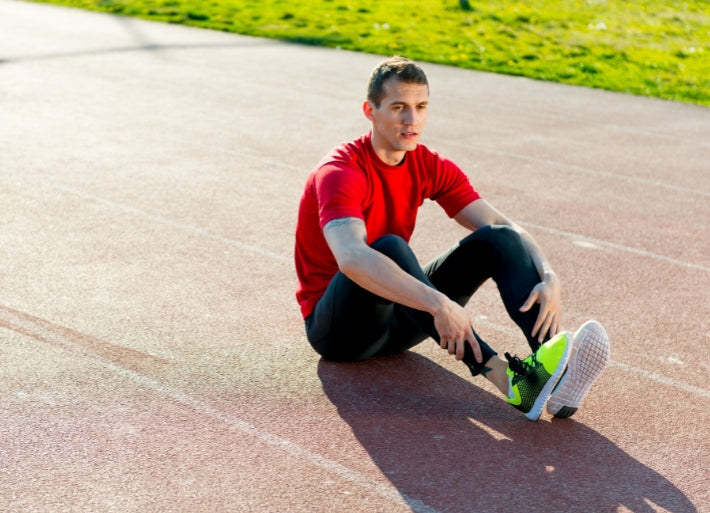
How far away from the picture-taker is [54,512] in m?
3.55

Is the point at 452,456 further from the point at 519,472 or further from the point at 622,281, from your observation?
the point at 622,281

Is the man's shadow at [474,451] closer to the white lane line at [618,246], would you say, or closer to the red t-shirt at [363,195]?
the red t-shirt at [363,195]

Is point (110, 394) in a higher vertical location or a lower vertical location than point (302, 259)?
lower

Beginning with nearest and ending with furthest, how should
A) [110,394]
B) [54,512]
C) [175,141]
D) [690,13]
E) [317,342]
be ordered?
[54,512]
[110,394]
[317,342]
[175,141]
[690,13]

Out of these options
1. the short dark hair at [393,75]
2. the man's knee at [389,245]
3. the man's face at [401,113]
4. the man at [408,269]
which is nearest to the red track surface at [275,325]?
the man at [408,269]

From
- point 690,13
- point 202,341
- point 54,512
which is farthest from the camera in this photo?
point 690,13

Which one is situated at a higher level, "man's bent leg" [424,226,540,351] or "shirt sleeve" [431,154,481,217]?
"shirt sleeve" [431,154,481,217]

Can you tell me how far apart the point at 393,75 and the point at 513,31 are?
13.2m

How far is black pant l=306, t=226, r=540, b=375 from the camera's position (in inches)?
170

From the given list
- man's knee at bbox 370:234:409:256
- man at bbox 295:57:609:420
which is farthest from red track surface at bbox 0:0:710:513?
man's knee at bbox 370:234:409:256

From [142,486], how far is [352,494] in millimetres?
720

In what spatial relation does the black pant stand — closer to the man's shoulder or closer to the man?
the man

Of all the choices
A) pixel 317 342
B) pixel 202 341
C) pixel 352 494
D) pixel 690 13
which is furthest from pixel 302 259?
pixel 690 13

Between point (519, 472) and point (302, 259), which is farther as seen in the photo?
point (302, 259)
